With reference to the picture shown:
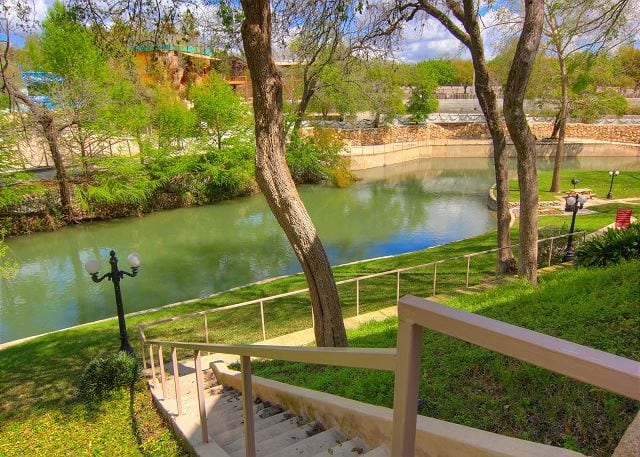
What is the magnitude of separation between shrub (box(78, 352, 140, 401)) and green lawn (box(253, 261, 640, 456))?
179 centimetres

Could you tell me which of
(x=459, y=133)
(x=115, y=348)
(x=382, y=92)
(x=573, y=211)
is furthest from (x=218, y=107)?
(x=459, y=133)

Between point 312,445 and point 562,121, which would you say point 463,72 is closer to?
point 562,121

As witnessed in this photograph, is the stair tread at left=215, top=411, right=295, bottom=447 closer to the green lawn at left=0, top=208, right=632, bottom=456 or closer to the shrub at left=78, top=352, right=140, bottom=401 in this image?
the green lawn at left=0, top=208, right=632, bottom=456

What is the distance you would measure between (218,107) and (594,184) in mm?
20562

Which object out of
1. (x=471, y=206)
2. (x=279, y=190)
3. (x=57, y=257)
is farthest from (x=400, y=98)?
(x=279, y=190)

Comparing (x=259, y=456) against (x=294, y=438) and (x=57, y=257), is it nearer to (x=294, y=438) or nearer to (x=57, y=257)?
(x=294, y=438)

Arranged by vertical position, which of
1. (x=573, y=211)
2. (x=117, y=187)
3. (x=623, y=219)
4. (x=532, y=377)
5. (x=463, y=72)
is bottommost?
(x=117, y=187)

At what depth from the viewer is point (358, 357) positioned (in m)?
1.33

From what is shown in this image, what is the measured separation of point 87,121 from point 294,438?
20437 mm

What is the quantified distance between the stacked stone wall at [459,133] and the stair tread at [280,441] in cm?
3106

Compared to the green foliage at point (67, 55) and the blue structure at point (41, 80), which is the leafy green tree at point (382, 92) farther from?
the blue structure at point (41, 80)

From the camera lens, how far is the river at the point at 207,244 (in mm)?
13123

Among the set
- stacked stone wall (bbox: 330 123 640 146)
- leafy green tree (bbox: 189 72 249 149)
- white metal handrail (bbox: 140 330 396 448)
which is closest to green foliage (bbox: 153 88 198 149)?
leafy green tree (bbox: 189 72 249 149)

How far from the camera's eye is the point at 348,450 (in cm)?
247
